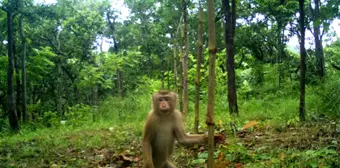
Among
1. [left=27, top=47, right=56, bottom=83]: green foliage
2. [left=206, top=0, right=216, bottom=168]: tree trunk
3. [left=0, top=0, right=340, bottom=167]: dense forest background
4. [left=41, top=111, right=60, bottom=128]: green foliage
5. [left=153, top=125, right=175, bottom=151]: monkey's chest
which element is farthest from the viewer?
[left=27, top=47, right=56, bottom=83]: green foliage

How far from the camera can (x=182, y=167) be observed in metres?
5.15

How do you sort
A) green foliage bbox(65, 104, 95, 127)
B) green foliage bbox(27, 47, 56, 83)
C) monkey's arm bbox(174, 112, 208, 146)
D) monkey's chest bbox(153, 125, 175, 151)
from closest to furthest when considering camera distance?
monkey's arm bbox(174, 112, 208, 146) < monkey's chest bbox(153, 125, 175, 151) < green foliage bbox(65, 104, 95, 127) < green foliage bbox(27, 47, 56, 83)

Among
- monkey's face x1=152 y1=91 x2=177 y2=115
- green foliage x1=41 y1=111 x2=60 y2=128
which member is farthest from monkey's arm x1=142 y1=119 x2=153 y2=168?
green foliage x1=41 y1=111 x2=60 y2=128

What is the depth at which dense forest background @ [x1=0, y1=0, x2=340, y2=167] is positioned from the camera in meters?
5.64

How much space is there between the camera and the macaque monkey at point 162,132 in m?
4.32

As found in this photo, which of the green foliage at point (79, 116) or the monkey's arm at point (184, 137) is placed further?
the green foliage at point (79, 116)

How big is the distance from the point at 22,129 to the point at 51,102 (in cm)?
1048

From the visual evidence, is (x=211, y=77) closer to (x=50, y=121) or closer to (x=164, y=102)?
(x=164, y=102)

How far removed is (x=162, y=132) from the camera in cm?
451

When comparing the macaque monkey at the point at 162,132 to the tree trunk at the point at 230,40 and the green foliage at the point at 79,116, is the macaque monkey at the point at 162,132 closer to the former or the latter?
the tree trunk at the point at 230,40

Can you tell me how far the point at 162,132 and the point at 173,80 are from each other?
1109 centimetres

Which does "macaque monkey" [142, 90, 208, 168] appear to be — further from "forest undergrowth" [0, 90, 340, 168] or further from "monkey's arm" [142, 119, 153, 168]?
"forest undergrowth" [0, 90, 340, 168]

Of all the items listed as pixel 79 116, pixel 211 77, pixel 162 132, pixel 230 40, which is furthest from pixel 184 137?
pixel 79 116

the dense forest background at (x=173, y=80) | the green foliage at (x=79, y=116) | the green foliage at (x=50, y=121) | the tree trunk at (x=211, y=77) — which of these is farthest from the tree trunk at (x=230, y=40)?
the green foliage at (x=50, y=121)
